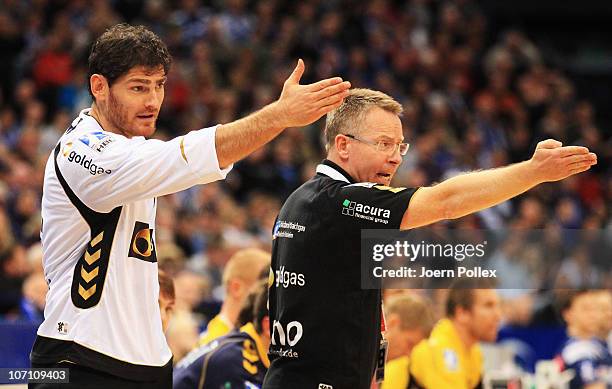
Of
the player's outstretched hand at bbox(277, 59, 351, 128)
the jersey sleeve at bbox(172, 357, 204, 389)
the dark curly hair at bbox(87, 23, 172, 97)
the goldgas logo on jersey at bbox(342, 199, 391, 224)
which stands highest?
the dark curly hair at bbox(87, 23, 172, 97)

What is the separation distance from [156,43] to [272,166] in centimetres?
1079

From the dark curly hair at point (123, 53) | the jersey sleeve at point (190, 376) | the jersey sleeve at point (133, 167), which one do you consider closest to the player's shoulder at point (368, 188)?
the jersey sleeve at point (133, 167)

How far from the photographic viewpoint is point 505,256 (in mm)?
7699

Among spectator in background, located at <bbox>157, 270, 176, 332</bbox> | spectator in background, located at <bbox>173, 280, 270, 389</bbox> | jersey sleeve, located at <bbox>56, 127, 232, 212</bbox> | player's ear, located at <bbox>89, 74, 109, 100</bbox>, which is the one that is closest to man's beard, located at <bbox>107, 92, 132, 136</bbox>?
player's ear, located at <bbox>89, 74, 109, 100</bbox>

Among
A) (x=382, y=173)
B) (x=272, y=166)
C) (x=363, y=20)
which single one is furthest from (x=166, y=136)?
(x=382, y=173)

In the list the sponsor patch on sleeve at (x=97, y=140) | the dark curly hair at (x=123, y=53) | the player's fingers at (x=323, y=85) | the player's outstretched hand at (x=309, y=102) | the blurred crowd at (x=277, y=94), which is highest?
the blurred crowd at (x=277, y=94)

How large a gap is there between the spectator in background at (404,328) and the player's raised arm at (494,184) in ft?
9.04

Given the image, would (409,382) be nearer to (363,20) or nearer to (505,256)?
(505,256)

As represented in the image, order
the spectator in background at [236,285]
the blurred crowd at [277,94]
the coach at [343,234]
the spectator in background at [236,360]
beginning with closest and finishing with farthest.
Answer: the coach at [343,234] → the spectator in background at [236,360] → the spectator in background at [236,285] → the blurred crowd at [277,94]

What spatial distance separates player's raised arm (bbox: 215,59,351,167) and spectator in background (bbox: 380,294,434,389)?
319cm

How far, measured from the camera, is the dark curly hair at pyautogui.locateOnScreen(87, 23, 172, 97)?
439 centimetres

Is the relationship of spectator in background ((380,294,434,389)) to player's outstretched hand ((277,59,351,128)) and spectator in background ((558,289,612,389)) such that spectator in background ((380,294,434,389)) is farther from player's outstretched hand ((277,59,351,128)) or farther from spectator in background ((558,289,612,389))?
player's outstretched hand ((277,59,351,128))

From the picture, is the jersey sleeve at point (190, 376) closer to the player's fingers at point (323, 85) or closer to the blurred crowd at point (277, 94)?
the player's fingers at point (323, 85)

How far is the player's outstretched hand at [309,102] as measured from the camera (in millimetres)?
3984
